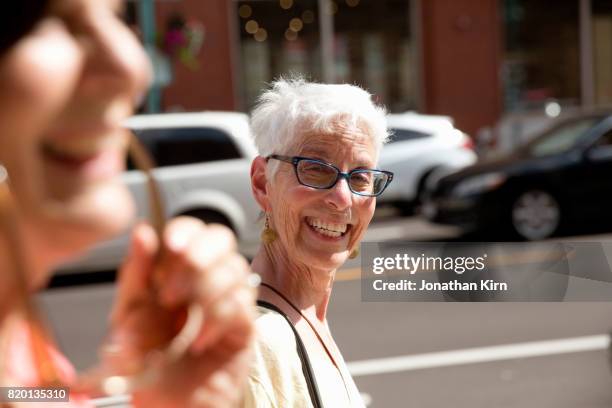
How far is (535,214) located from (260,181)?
8.65m

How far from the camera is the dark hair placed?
65 centimetres

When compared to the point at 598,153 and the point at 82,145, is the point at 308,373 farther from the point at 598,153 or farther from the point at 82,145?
the point at 598,153

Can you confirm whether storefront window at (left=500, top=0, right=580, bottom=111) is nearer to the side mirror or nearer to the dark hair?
the side mirror

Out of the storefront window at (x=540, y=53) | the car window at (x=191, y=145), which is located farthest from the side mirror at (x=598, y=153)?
the storefront window at (x=540, y=53)

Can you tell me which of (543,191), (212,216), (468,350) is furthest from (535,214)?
(468,350)

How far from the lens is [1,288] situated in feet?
2.25

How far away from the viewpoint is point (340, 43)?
17750 millimetres

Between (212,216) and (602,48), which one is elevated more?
(602,48)

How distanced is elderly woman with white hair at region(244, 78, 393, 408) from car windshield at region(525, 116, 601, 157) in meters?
8.82

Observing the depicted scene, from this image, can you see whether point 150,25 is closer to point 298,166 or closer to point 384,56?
point 384,56

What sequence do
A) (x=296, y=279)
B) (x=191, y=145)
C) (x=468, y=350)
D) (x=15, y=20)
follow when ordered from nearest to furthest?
(x=15, y=20)
(x=296, y=279)
(x=468, y=350)
(x=191, y=145)

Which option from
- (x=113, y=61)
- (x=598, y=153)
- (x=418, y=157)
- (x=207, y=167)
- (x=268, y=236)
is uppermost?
(x=113, y=61)

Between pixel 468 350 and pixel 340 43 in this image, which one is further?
pixel 340 43

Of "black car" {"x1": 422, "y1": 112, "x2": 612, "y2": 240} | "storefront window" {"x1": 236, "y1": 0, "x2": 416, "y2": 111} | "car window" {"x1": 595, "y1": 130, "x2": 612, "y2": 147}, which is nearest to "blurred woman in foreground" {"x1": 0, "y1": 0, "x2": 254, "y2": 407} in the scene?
"black car" {"x1": 422, "y1": 112, "x2": 612, "y2": 240}
